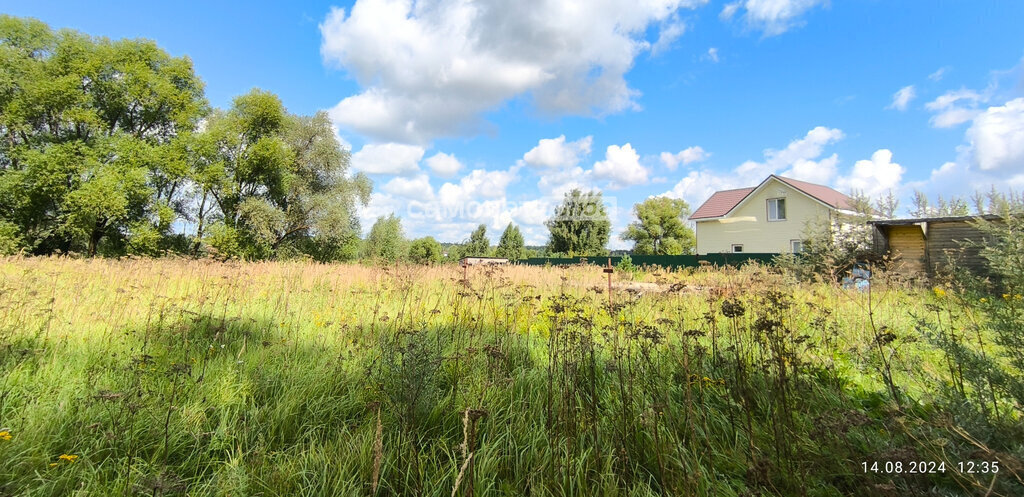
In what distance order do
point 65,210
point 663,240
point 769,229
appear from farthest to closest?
point 663,240
point 769,229
point 65,210

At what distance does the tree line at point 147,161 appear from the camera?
1719 cm

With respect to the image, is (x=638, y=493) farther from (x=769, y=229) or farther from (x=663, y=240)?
(x=663, y=240)

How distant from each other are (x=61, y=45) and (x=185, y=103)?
4.80m

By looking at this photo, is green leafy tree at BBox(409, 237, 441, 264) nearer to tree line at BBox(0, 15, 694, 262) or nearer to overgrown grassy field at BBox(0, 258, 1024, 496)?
tree line at BBox(0, 15, 694, 262)

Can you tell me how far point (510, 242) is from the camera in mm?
48219

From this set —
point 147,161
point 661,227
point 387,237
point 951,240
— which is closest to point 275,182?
point 147,161

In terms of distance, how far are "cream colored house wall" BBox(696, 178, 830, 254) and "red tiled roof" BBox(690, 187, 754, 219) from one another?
474 millimetres

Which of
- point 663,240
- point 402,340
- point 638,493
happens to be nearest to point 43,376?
point 402,340

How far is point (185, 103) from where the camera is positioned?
832 inches

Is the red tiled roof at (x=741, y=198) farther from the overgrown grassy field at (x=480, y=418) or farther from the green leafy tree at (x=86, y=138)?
the green leafy tree at (x=86, y=138)

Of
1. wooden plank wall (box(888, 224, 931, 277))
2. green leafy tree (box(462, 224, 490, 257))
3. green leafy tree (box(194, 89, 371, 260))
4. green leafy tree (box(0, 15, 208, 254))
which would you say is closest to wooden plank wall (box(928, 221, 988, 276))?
wooden plank wall (box(888, 224, 931, 277))

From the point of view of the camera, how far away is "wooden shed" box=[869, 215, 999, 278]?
1042cm

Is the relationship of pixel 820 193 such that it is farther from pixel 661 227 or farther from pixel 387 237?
pixel 387 237

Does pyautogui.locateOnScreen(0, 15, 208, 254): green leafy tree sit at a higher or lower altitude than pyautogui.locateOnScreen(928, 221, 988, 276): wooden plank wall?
higher
